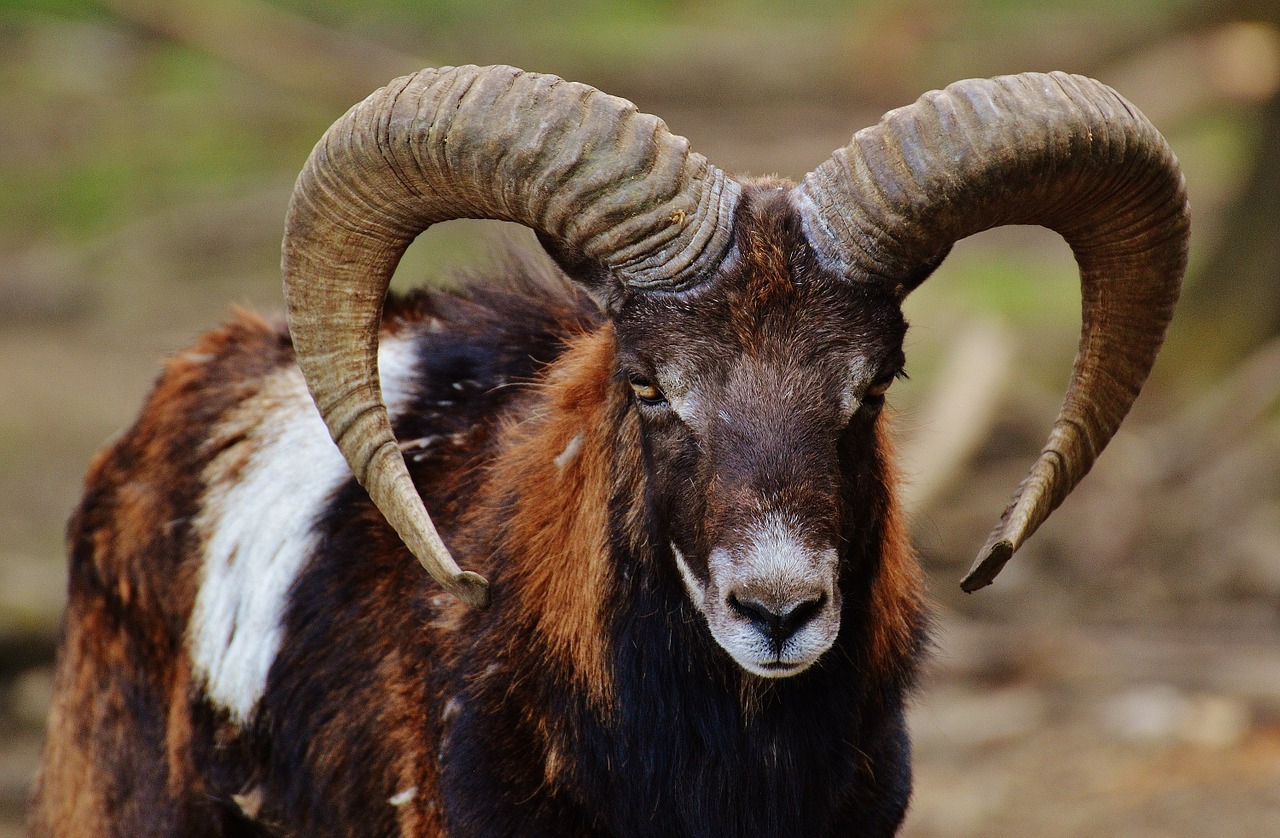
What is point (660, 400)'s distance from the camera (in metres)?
4.68

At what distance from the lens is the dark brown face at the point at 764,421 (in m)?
4.30

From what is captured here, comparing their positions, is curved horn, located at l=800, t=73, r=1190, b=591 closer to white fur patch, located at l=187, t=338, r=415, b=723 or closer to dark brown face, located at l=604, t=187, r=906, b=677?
dark brown face, located at l=604, t=187, r=906, b=677

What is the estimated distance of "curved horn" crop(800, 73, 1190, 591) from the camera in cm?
446

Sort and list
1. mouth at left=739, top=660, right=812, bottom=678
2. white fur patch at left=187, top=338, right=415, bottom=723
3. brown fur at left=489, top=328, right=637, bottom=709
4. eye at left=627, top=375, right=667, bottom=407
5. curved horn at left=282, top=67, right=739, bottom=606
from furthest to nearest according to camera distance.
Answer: white fur patch at left=187, top=338, right=415, bottom=723 → brown fur at left=489, top=328, right=637, bottom=709 → eye at left=627, top=375, right=667, bottom=407 → curved horn at left=282, top=67, right=739, bottom=606 → mouth at left=739, top=660, right=812, bottom=678

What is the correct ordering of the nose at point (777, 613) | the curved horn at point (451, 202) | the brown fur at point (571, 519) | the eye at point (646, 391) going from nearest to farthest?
the nose at point (777, 613) < the curved horn at point (451, 202) < the eye at point (646, 391) < the brown fur at point (571, 519)

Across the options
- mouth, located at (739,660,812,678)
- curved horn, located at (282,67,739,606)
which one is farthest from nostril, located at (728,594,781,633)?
curved horn, located at (282,67,739,606)

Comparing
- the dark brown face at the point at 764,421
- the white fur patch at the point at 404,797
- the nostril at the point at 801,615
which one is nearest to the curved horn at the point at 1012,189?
A: the dark brown face at the point at 764,421

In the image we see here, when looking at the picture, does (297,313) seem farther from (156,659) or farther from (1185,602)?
(1185,602)

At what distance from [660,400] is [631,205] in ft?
1.96

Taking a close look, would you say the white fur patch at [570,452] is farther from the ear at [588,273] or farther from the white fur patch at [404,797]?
the white fur patch at [404,797]

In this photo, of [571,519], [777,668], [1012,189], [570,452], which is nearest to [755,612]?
[777,668]

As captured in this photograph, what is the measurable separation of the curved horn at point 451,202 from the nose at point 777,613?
92cm

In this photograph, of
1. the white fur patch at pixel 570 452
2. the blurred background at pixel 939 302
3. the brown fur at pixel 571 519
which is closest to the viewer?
the brown fur at pixel 571 519

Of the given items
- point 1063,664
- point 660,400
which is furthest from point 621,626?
point 1063,664
